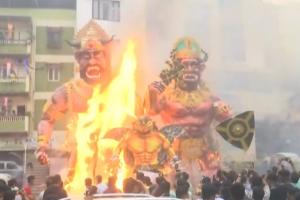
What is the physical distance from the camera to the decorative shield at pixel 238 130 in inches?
541

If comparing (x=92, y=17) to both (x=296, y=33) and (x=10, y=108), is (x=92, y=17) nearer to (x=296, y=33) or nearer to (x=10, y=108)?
(x=10, y=108)

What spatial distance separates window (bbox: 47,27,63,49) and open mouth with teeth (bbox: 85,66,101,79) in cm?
143

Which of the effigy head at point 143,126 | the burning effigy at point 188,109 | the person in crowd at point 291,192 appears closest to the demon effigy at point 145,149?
the effigy head at point 143,126

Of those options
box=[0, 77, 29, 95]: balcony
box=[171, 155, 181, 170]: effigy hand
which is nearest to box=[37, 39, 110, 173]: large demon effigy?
box=[0, 77, 29, 95]: balcony

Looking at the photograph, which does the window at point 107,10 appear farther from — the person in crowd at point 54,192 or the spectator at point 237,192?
the spectator at point 237,192

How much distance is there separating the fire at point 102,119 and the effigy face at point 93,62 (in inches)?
12.6

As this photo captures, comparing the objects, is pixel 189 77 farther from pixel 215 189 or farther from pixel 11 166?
pixel 215 189

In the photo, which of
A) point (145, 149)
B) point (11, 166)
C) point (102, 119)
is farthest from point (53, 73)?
point (145, 149)

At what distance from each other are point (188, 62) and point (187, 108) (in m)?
1.39

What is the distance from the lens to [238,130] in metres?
14.2

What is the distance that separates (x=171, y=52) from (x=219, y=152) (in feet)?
10.9

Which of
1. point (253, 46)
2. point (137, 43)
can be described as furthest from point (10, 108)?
point (253, 46)

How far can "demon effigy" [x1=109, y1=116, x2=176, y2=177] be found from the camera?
1523cm

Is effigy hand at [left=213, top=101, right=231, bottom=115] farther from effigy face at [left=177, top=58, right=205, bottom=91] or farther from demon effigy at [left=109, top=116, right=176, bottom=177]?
demon effigy at [left=109, top=116, right=176, bottom=177]
